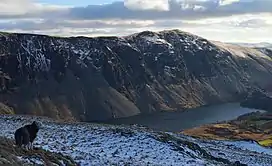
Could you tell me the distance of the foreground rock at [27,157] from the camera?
766 inches

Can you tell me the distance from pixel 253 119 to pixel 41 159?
165205mm

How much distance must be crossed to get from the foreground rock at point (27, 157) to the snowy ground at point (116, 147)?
1302 mm

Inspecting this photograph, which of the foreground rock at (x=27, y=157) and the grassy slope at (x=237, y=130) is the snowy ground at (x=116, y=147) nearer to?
the foreground rock at (x=27, y=157)

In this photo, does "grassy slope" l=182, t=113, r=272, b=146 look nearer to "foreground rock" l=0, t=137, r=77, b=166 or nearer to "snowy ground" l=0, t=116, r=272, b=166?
"snowy ground" l=0, t=116, r=272, b=166

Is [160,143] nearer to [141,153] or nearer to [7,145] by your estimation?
[141,153]

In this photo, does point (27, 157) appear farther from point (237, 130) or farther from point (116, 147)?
point (237, 130)

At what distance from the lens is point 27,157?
21.3 metres

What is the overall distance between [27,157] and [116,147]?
10.1 meters

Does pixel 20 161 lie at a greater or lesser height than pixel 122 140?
greater

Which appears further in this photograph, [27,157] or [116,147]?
[116,147]

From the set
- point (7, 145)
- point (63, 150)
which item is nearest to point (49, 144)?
point (63, 150)

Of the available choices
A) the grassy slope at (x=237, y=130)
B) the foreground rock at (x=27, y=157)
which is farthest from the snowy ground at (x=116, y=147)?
the grassy slope at (x=237, y=130)

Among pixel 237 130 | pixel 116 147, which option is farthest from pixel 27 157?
pixel 237 130

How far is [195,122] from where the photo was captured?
186250 millimetres
